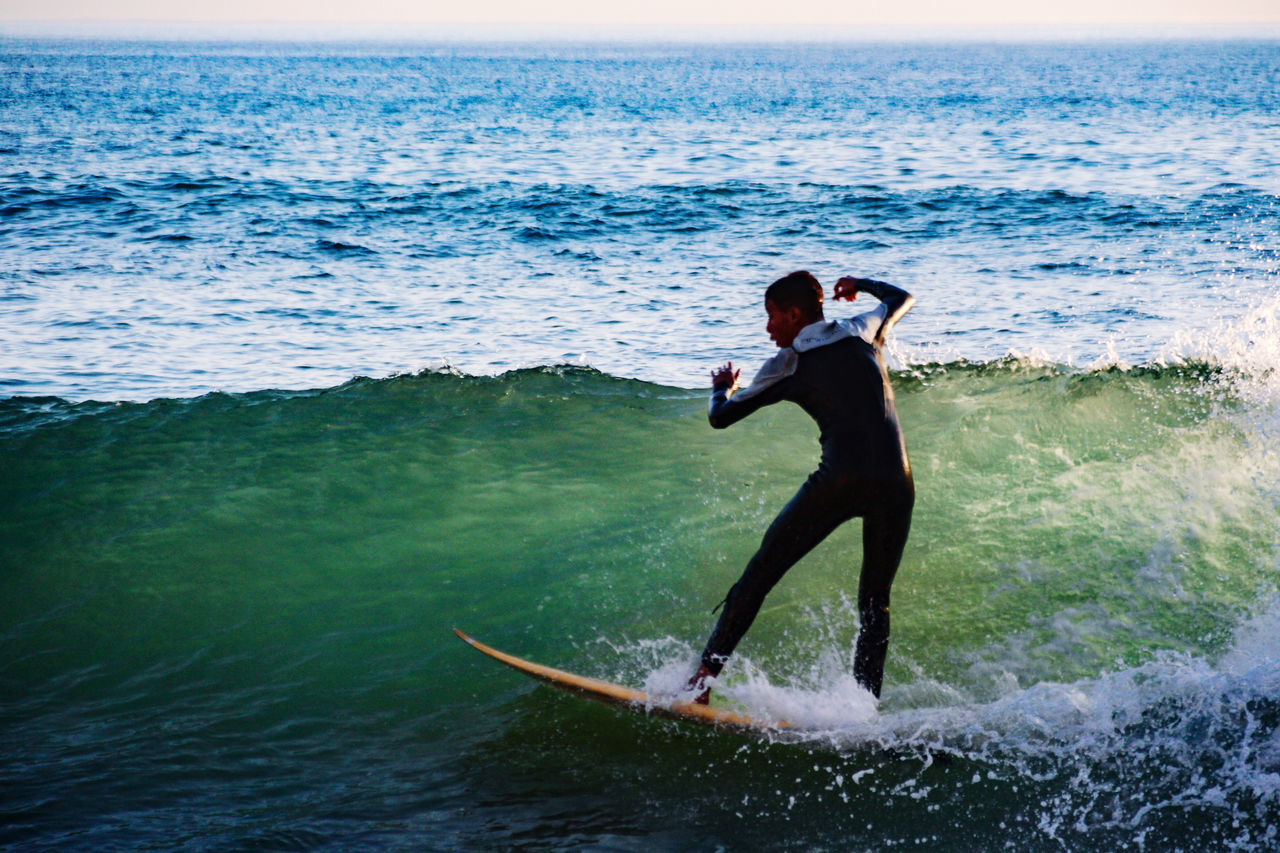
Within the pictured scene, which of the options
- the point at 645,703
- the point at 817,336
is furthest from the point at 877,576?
the point at 645,703

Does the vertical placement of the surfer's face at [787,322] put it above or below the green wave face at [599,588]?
above

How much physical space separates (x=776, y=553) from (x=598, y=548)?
2543 mm

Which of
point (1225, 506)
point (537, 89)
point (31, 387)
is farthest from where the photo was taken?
point (537, 89)

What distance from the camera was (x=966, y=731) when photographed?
433cm

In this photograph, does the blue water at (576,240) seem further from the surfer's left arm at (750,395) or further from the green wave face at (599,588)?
the surfer's left arm at (750,395)

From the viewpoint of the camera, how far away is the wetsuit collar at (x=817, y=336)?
398 centimetres

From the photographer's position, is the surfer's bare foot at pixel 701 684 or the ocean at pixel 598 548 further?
the surfer's bare foot at pixel 701 684

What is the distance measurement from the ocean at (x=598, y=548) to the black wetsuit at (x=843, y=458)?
0.77 m

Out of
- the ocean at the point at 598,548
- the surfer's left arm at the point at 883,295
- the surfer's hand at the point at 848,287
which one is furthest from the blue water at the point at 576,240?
the surfer's hand at the point at 848,287

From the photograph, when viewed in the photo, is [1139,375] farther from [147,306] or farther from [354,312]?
[147,306]

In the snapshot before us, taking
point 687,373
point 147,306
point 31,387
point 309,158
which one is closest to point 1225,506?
point 687,373

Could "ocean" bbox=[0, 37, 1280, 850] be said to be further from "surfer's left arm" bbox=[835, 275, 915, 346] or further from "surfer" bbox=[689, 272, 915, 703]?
"surfer's left arm" bbox=[835, 275, 915, 346]

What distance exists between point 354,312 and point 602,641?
8713 mm

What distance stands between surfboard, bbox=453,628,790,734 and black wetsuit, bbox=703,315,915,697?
56 cm
